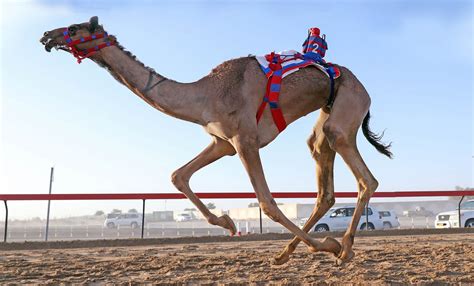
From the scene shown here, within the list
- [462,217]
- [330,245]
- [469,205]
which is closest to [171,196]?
[330,245]

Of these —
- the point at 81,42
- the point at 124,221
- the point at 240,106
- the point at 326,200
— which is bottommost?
the point at 326,200

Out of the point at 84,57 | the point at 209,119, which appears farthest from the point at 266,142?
the point at 84,57

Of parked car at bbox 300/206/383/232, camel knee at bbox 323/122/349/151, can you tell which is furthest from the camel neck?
parked car at bbox 300/206/383/232

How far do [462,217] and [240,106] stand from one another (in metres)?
19.9

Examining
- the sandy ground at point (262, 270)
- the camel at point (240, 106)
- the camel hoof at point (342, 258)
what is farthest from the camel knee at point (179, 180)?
the camel hoof at point (342, 258)

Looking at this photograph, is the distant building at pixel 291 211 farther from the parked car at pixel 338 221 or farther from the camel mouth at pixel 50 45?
the camel mouth at pixel 50 45

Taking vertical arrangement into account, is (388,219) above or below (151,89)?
below

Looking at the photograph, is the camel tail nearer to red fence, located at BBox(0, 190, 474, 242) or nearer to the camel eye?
the camel eye

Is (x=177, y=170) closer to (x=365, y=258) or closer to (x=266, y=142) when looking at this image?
(x=266, y=142)

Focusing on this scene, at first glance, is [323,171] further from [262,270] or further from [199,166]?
[199,166]

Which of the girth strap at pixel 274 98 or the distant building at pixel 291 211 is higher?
the distant building at pixel 291 211

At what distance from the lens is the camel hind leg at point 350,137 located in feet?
22.2

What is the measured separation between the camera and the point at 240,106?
6.33m

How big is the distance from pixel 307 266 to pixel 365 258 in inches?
46.7
